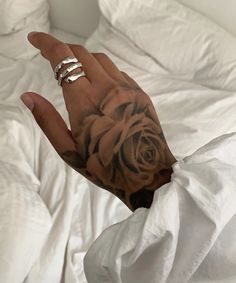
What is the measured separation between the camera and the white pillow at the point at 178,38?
4.39 feet

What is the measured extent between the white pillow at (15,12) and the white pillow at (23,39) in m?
0.01

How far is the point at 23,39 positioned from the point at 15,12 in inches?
4.0

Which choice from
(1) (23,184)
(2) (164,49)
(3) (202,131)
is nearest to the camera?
(1) (23,184)

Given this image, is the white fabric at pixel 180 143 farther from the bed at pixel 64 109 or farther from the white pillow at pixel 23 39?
the white pillow at pixel 23 39

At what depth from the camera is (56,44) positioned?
71 cm

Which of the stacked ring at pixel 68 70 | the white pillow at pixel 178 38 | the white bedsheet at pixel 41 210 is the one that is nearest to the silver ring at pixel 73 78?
the stacked ring at pixel 68 70

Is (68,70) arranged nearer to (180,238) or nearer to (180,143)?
(180,238)

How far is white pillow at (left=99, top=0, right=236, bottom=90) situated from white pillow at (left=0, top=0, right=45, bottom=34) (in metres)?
0.29

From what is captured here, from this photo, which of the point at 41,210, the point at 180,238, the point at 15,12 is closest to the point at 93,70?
the point at 180,238

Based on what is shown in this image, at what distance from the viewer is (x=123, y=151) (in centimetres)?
71

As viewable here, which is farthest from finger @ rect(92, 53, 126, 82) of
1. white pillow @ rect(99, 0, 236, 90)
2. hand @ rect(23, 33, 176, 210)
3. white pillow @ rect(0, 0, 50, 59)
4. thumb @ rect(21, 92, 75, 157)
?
white pillow @ rect(0, 0, 50, 59)

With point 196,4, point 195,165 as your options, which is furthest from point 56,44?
point 196,4

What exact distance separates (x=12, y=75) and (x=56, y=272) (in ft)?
2.60

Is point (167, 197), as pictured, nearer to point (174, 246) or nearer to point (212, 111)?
point (174, 246)
